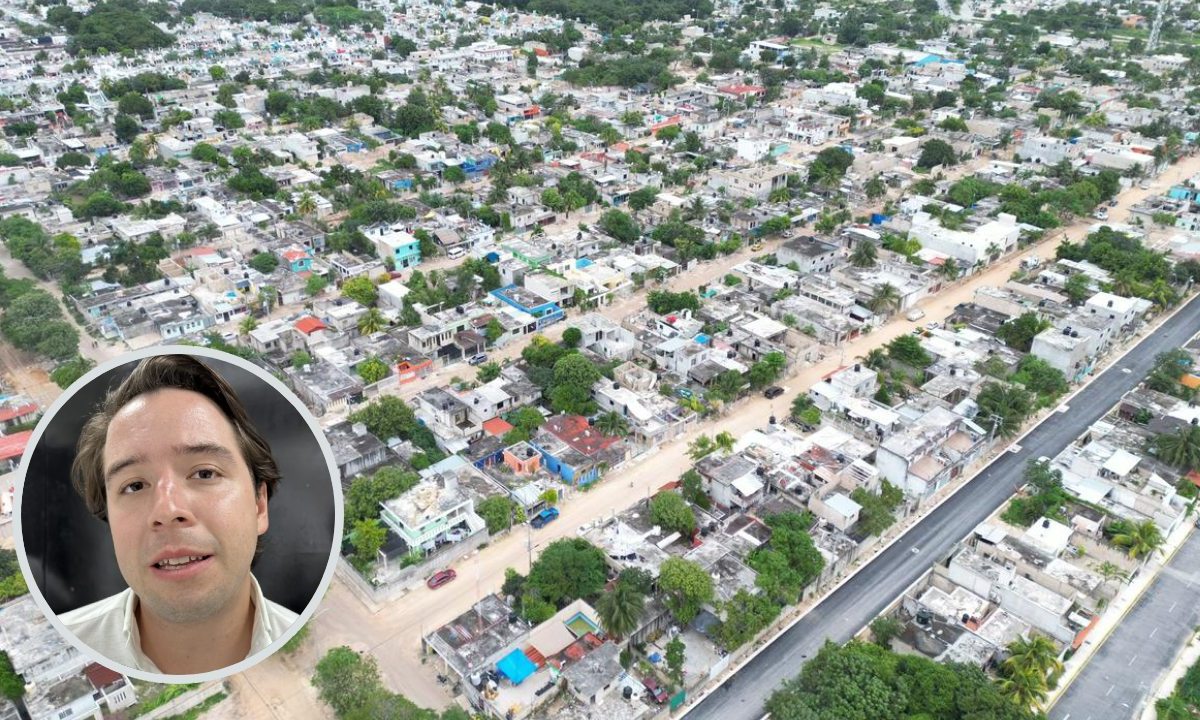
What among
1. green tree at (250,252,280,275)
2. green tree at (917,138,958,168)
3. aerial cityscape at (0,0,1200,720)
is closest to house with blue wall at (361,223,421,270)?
aerial cityscape at (0,0,1200,720)

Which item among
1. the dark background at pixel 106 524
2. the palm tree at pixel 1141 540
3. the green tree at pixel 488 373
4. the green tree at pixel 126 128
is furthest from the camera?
the green tree at pixel 126 128

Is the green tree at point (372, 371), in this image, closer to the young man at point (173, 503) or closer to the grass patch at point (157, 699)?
the grass patch at point (157, 699)

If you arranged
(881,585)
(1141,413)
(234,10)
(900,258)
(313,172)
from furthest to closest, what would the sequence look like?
(234,10), (313,172), (900,258), (1141,413), (881,585)

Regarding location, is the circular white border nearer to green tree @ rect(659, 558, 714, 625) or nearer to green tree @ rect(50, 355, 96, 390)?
green tree @ rect(659, 558, 714, 625)

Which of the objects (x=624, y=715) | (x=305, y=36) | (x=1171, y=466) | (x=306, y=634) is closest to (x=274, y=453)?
(x=624, y=715)

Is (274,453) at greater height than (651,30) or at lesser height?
greater

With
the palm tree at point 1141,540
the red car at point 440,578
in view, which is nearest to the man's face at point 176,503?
the red car at point 440,578

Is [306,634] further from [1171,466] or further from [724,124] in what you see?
[724,124]
